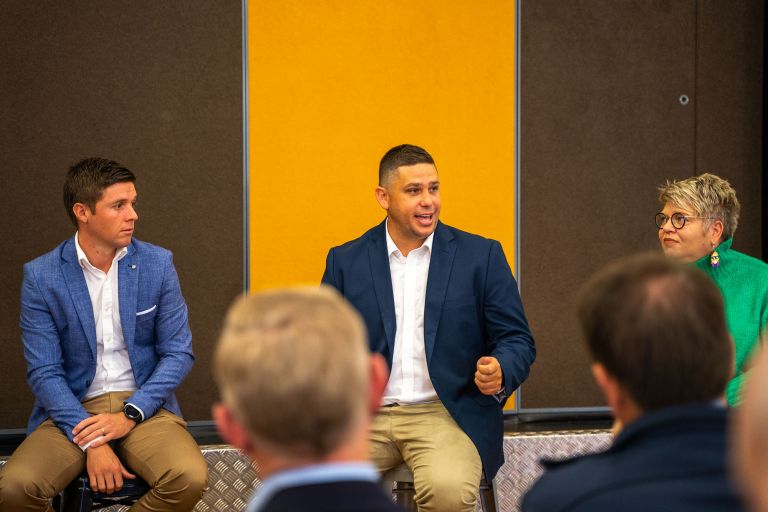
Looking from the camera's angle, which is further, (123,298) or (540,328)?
(540,328)

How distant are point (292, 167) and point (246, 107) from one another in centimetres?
32

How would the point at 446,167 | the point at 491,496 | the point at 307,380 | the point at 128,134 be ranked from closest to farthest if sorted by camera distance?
the point at 307,380 → the point at 491,496 → the point at 128,134 → the point at 446,167

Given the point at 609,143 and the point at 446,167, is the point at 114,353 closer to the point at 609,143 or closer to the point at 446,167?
the point at 446,167

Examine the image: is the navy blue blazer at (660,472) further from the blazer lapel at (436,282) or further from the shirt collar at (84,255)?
the shirt collar at (84,255)

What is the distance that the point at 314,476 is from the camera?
1031 millimetres

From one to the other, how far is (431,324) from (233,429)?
1.86 metres

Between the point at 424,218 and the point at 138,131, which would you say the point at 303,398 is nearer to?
the point at 424,218

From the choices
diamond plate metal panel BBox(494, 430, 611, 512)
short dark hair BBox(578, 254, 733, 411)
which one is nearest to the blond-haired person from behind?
short dark hair BBox(578, 254, 733, 411)

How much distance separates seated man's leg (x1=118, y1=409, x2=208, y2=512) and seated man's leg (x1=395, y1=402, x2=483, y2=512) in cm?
63

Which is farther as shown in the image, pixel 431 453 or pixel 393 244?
pixel 393 244

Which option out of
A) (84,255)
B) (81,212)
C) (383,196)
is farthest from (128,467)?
(383,196)

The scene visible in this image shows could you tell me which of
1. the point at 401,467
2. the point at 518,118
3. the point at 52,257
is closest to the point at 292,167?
the point at 518,118

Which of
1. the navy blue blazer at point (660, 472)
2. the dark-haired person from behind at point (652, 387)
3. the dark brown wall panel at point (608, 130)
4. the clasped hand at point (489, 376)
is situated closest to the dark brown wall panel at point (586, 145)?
the dark brown wall panel at point (608, 130)

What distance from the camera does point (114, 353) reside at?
9.72 feet
